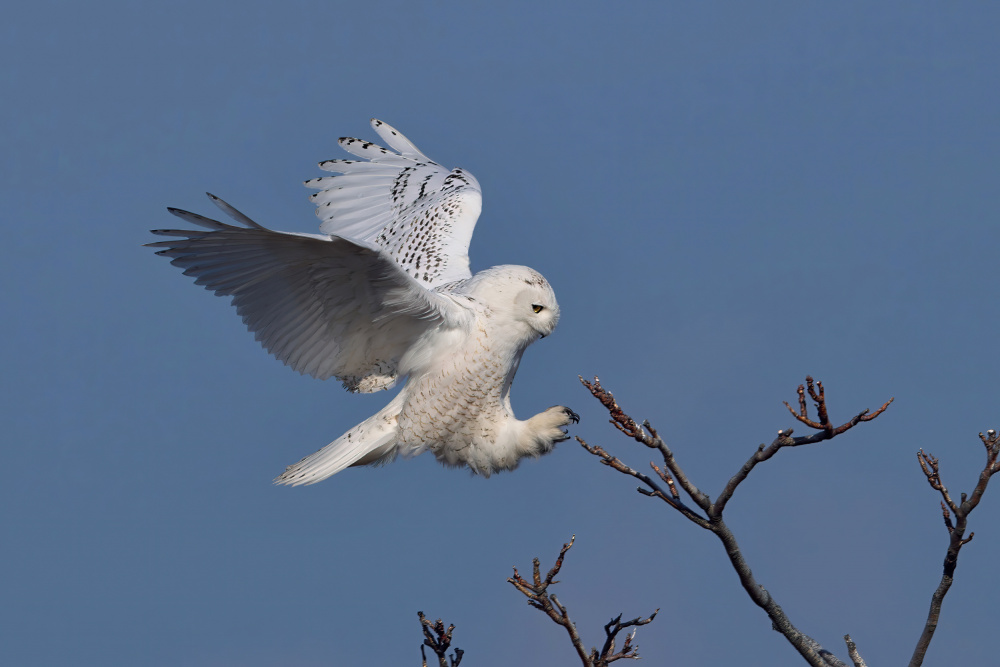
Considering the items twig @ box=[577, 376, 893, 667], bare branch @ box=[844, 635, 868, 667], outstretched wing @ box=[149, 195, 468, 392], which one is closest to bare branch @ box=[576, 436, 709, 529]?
twig @ box=[577, 376, 893, 667]

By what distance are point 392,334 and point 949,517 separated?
3.21m

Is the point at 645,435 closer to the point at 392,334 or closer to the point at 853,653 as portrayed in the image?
the point at 853,653

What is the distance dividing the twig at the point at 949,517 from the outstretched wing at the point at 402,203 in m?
4.11

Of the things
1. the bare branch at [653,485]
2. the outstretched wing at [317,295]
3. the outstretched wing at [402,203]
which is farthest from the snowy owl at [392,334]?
the bare branch at [653,485]

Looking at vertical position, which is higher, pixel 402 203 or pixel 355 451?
pixel 402 203

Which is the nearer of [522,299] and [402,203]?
[522,299]

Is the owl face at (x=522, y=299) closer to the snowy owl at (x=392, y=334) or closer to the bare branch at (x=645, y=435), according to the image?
the snowy owl at (x=392, y=334)

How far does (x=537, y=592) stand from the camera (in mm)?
5039

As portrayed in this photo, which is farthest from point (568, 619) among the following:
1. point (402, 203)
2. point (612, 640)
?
point (402, 203)

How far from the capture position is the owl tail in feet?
20.7

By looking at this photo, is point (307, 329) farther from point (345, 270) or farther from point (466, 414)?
point (466, 414)

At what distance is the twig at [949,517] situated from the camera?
4137 millimetres

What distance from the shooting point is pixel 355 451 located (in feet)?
20.9

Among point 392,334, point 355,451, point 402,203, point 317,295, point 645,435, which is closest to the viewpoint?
point 645,435
